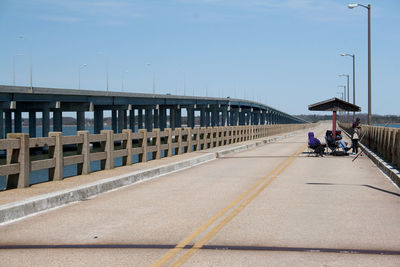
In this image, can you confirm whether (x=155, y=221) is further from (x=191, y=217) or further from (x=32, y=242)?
(x=32, y=242)

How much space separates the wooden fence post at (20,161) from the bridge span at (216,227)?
29cm

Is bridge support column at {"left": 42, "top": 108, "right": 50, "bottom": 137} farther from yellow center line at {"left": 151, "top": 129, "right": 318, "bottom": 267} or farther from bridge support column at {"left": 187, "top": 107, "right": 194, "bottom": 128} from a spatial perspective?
yellow center line at {"left": 151, "top": 129, "right": 318, "bottom": 267}

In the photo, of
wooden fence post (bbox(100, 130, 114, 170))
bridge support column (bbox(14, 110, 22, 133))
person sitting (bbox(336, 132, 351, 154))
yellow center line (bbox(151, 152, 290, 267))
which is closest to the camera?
yellow center line (bbox(151, 152, 290, 267))

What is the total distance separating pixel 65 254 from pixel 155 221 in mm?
2423

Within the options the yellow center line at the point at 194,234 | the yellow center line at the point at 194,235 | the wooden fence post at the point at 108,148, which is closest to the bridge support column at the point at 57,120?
the wooden fence post at the point at 108,148

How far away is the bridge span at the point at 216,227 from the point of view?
22.3 ft

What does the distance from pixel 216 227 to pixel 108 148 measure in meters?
8.80

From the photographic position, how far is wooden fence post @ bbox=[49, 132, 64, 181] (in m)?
13.5

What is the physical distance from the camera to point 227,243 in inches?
297

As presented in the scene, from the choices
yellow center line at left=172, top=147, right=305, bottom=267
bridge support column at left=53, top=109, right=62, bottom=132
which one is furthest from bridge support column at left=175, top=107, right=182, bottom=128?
yellow center line at left=172, top=147, right=305, bottom=267

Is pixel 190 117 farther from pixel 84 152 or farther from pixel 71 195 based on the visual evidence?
pixel 71 195

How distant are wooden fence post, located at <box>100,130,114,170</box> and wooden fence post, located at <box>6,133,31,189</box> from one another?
14.5ft

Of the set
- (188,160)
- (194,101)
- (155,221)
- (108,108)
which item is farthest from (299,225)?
(194,101)

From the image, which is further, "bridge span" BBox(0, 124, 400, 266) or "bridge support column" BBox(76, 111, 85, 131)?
"bridge support column" BBox(76, 111, 85, 131)
